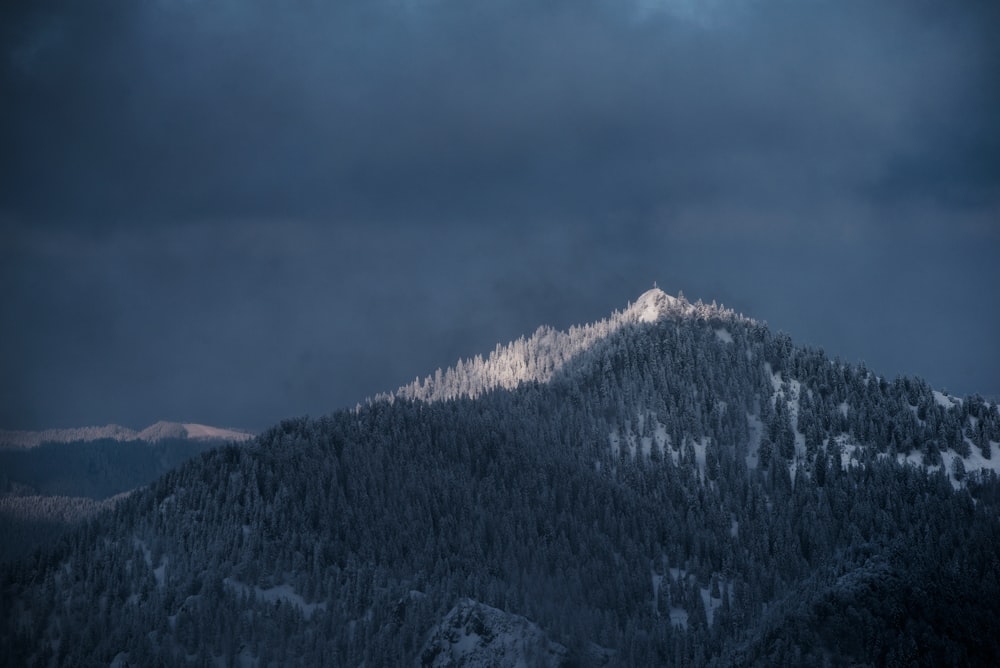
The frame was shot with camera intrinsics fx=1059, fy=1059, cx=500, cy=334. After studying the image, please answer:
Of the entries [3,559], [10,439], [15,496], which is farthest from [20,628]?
[10,439]

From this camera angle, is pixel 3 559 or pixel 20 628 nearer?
pixel 3 559

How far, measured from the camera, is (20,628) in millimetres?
187375

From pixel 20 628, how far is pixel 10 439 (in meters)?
50.7

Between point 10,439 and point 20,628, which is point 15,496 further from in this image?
point 10,439

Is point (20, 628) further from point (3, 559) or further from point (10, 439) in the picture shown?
point (10, 439)

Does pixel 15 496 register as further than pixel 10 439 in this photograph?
Yes

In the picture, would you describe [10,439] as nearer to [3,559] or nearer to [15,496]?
[3,559]

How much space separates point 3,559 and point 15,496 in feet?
128

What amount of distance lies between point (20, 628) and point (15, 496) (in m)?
23.4

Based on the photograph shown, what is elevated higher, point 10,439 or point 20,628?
point 10,439

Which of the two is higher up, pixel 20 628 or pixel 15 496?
pixel 15 496

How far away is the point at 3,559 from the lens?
157000 mm

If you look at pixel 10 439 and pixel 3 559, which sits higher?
pixel 10 439

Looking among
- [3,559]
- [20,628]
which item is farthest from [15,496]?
[3,559]
